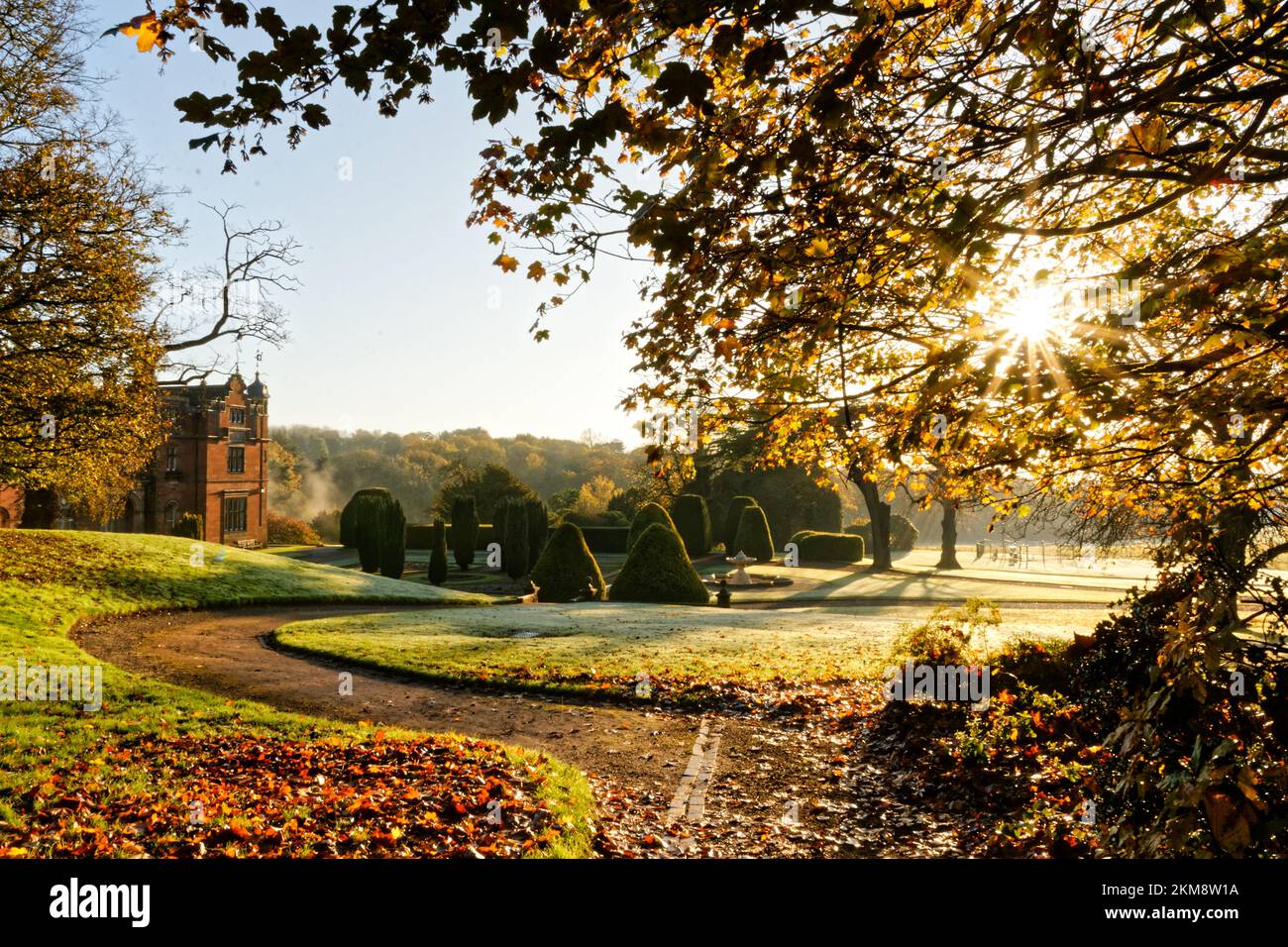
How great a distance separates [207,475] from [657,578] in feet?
104

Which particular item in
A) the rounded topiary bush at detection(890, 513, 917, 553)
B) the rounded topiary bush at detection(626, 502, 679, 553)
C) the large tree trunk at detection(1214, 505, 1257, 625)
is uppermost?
the large tree trunk at detection(1214, 505, 1257, 625)

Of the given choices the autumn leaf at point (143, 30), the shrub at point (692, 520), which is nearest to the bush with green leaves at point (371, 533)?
Result: the shrub at point (692, 520)

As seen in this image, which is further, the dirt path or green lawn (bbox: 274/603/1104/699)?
green lawn (bbox: 274/603/1104/699)

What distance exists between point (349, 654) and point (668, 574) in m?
14.1

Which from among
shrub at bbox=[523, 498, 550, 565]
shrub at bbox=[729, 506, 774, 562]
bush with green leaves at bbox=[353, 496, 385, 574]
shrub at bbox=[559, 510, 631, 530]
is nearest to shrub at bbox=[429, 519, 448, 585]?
bush with green leaves at bbox=[353, 496, 385, 574]

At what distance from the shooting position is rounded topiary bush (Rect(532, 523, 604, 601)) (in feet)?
86.4

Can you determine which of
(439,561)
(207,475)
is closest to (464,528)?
(439,561)

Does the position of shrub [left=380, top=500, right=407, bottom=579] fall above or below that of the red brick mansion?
below

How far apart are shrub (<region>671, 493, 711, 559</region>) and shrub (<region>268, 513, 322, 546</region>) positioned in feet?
90.6

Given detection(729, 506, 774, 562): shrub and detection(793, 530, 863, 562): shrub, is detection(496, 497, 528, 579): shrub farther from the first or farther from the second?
detection(793, 530, 863, 562): shrub

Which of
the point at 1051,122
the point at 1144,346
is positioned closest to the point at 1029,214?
the point at 1144,346

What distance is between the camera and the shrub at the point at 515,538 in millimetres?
35656

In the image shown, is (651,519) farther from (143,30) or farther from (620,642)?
(143,30)

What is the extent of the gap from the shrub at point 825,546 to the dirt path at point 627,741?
3552cm
